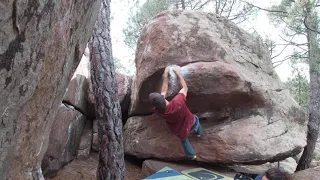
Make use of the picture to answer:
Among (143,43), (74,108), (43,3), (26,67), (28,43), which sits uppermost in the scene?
(143,43)

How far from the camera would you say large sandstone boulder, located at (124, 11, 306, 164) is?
5898 mm

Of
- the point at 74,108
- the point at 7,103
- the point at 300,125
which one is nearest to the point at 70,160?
the point at 74,108

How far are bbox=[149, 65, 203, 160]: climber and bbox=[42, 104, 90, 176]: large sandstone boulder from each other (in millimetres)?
2330

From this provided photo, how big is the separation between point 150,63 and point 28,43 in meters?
4.75

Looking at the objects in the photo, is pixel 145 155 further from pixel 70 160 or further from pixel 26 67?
pixel 26 67

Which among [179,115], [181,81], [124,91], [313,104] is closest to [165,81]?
[181,81]

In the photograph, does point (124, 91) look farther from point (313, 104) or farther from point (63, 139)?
point (313, 104)

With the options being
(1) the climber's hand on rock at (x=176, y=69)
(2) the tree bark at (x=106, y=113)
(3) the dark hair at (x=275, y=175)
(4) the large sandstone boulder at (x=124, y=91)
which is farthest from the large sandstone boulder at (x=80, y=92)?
(3) the dark hair at (x=275, y=175)

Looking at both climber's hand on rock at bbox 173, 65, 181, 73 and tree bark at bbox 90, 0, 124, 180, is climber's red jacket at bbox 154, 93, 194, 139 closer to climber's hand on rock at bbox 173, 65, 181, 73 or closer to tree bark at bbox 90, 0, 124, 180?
climber's hand on rock at bbox 173, 65, 181, 73

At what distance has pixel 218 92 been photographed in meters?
5.99

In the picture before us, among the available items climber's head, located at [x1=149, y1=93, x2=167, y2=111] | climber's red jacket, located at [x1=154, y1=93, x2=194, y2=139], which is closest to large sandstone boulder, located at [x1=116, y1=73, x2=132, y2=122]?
climber's red jacket, located at [x1=154, y1=93, x2=194, y2=139]

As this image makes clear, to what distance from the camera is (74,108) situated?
23.5ft

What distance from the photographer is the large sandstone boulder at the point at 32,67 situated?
136 centimetres

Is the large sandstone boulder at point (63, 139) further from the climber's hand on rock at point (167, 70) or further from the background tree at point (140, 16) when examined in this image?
the background tree at point (140, 16)
